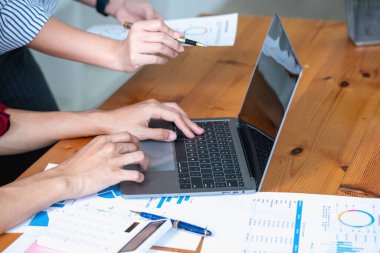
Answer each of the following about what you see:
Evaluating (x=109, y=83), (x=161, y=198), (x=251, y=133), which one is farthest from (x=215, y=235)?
(x=109, y=83)

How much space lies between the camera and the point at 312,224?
45.3 inches

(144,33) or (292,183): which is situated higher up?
(144,33)

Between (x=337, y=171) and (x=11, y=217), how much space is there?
63 cm

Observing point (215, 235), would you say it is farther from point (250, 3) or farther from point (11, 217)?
point (250, 3)

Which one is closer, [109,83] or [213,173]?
[213,173]

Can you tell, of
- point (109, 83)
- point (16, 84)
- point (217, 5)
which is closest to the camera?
point (16, 84)

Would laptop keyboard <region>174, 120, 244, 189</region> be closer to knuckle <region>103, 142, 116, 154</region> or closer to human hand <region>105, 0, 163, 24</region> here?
knuckle <region>103, 142, 116, 154</region>

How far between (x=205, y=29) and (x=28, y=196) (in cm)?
81

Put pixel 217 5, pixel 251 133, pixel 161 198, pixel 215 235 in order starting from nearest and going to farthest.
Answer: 1. pixel 215 235
2. pixel 161 198
3. pixel 251 133
4. pixel 217 5

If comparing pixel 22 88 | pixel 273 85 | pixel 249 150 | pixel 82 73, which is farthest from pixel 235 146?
pixel 82 73

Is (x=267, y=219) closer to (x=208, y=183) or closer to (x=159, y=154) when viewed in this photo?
(x=208, y=183)

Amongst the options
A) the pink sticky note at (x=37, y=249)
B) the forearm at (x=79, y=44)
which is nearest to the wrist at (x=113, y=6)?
the forearm at (x=79, y=44)

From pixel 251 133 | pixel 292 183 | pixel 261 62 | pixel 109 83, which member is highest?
pixel 109 83

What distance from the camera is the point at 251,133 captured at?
141 cm
